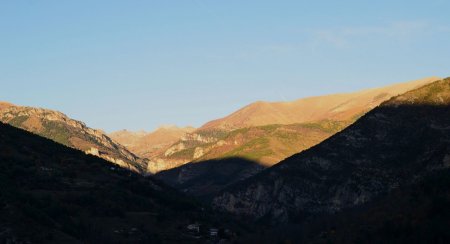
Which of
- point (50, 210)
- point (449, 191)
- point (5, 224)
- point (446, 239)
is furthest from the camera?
point (50, 210)

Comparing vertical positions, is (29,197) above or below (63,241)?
above

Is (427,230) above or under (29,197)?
under

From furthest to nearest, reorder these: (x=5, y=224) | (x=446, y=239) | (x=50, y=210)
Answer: (x=50, y=210)
(x=5, y=224)
(x=446, y=239)

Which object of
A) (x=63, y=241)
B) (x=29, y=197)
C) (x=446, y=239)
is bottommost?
(x=446, y=239)

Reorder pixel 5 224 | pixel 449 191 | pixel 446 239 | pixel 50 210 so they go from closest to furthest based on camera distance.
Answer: pixel 446 239 → pixel 5 224 → pixel 449 191 → pixel 50 210

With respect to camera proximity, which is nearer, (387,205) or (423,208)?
(423,208)

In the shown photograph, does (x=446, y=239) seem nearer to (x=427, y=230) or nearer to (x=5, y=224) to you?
(x=427, y=230)

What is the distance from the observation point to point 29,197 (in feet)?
652

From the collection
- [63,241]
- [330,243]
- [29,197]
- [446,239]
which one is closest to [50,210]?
[29,197]

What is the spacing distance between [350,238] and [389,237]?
14.0 m

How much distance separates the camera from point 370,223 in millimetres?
187000

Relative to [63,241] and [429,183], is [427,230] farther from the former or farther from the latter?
[63,241]

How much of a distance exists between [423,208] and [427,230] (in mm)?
16079

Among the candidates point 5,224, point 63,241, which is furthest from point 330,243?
point 5,224
